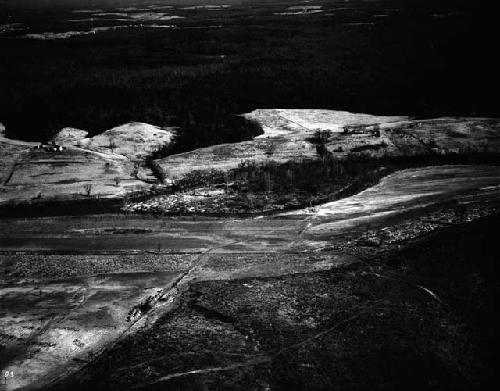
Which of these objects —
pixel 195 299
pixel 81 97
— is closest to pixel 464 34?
pixel 81 97

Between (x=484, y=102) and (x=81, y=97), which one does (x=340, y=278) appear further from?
(x=81, y=97)

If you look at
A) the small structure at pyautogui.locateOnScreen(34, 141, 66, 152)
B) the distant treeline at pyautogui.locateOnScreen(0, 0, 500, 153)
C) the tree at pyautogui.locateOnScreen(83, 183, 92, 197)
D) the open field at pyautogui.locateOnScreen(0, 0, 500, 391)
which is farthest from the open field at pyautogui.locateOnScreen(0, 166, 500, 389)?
the distant treeline at pyautogui.locateOnScreen(0, 0, 500, 153)

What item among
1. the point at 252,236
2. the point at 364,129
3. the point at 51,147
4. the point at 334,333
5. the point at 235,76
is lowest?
the point at 334,333

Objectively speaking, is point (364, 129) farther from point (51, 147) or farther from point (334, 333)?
point (334, 333)

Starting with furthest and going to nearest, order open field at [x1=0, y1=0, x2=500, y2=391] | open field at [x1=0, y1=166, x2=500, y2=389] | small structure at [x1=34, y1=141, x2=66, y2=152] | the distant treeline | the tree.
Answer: the distant treeline, small structure at [x1=34, y1=141, x2=66, y2=152], the tree, open field at [x1=0, y1=166, x2=500, y2=389], open field at [x1=0, y1=0, x2=500, y2=391]

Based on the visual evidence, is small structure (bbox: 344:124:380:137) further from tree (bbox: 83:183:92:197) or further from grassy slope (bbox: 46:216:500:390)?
tree (bbox: 83:183:92:197)

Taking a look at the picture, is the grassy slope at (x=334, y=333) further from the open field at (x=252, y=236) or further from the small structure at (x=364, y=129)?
the small structure at (x=364, y=129)

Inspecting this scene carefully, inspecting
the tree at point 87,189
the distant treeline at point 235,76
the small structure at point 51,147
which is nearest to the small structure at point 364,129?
the distant treeline at point 235,76

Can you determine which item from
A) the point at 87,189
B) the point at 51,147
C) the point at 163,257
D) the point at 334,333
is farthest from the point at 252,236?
the point at 51,147

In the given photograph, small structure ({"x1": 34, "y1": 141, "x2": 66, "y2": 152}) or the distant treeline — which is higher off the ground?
the distant treeline
